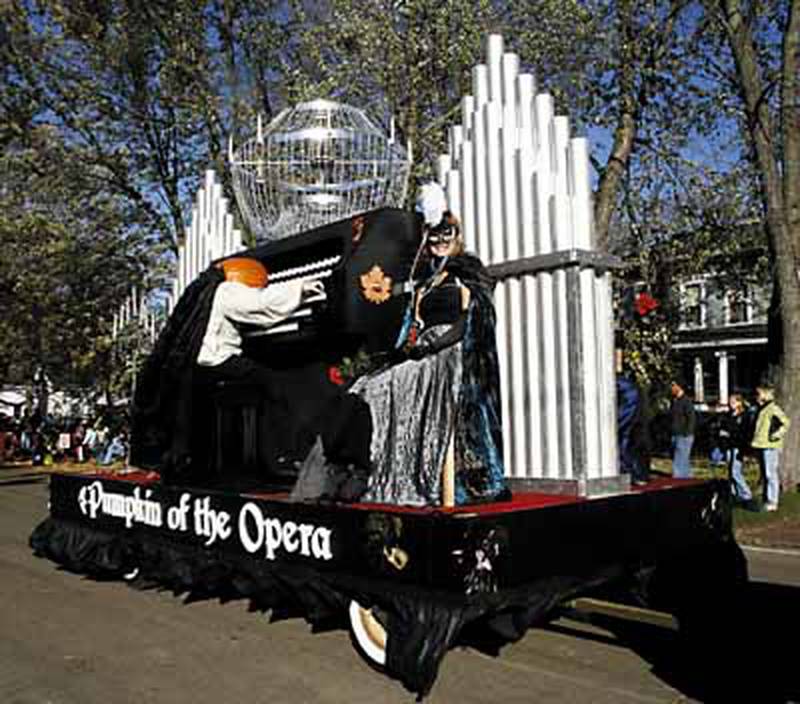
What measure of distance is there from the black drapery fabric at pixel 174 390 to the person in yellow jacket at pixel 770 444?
288 inches

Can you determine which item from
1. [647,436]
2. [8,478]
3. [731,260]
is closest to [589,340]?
[647,436]

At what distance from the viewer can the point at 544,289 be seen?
225 inches

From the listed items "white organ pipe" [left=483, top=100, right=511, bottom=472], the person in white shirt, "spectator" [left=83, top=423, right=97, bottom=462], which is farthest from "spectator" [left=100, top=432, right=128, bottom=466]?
"white organ pipe" [left=483, top=100, right=511, bottom=472]

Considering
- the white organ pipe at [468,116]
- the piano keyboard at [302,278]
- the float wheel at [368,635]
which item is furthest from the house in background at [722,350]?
the float wheel at [368,635]

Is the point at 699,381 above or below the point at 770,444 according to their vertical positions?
above

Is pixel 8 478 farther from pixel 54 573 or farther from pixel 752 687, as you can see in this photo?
pixel 752 687

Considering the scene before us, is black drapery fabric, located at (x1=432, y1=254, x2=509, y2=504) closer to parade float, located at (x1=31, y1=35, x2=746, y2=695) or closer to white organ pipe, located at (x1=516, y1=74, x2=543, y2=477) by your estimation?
parade float, located at (x1=31, y1=35, x2=746, y2=695)

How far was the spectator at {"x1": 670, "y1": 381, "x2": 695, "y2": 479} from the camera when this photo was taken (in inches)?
463

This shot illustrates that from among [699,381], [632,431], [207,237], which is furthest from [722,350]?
[632,431]

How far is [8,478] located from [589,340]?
1880cm

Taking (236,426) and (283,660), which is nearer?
(283,660)

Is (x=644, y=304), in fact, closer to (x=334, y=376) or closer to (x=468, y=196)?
(x=468, y=196)

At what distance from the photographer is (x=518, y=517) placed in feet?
14.2

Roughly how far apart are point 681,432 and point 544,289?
691 cm
